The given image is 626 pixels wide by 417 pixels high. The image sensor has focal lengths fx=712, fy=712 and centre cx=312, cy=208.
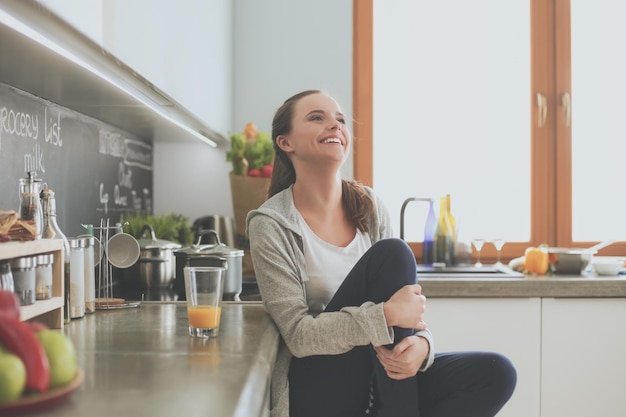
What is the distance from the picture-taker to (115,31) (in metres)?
1.45

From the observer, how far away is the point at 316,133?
6.52 feet

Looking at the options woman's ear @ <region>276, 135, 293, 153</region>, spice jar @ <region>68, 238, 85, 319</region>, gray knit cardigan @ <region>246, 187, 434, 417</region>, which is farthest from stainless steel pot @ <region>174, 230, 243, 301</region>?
spice jar @ <region>68, 238, 85, 319</region>

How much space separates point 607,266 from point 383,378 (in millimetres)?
1341

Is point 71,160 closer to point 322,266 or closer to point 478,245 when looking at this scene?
point 322,266

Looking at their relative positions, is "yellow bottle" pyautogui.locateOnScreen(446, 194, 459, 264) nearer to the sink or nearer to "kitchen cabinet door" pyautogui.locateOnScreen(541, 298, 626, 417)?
the sink

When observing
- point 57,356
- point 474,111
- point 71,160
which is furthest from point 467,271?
point 57,356

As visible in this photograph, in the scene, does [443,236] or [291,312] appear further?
[443,236]

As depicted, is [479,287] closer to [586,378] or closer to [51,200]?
[586,378]

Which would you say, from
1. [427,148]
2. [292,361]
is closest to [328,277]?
[292,361]

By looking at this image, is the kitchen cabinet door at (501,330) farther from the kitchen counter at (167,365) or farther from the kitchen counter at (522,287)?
the kitchen counter at (167,365)

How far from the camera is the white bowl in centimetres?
265

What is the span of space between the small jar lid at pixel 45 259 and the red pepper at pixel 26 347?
0.53 meters

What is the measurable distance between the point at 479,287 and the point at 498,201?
2.75 feet

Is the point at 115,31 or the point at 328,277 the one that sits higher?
the point at 115,31
